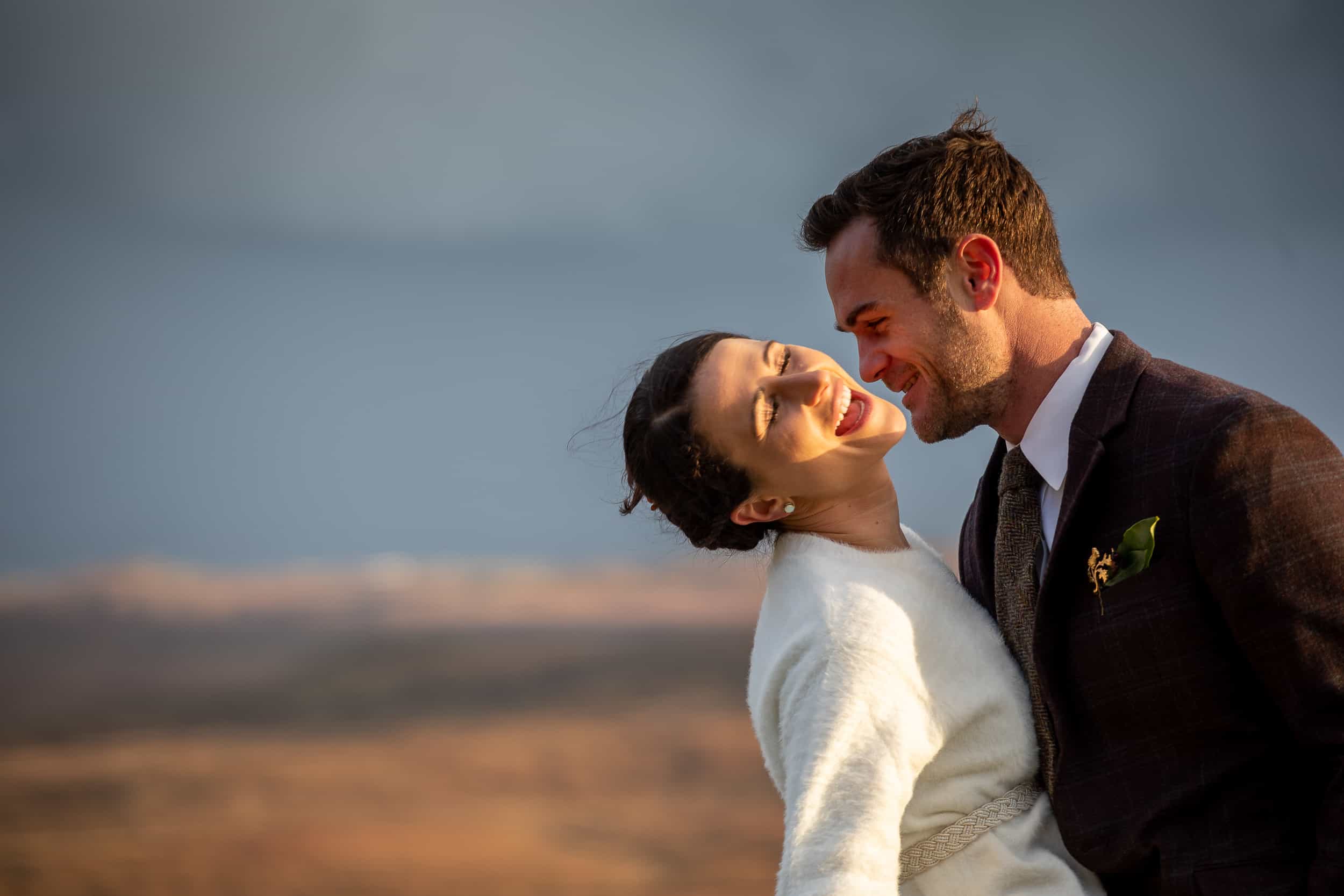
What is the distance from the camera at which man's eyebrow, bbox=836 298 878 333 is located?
2.58m

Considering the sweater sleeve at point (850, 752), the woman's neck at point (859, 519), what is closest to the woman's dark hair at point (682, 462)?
the woman's neck at point (859, 519)

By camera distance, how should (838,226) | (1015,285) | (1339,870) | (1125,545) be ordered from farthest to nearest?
(838,226)
(1015,285)
(1125,545)
(1339,870)

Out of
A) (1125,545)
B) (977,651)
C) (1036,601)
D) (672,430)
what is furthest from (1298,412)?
(672,430)

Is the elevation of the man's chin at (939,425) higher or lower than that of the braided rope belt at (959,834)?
higher

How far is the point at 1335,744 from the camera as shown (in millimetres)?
1662

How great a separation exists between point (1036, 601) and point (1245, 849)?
0.51m

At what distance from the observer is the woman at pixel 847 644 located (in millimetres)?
1676

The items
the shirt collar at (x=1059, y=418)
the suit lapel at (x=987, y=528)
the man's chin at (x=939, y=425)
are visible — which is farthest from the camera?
the man's chin at (x=939, y=425)

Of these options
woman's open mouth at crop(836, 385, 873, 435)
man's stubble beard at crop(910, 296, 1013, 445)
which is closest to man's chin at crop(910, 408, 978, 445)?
man's stubble beard at crop(910, 296, 1013, 445)

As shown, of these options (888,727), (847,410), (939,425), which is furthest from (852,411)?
(888,727)

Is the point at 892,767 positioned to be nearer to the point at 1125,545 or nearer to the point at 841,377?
the point at 1125,545

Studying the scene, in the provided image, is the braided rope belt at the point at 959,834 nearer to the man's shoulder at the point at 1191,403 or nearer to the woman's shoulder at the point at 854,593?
the woman's shoulder at the point at 854,593

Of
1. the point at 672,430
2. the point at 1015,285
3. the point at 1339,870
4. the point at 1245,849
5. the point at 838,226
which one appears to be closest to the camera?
Result: the point at 1339,870

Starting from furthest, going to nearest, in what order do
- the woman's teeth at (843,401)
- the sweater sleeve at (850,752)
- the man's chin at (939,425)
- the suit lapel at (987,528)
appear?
the man's chin at (939,425) < the suit lapel at (987,528) < the woman's teeth at (843,401) < the sweater sleeve at (850,752)
